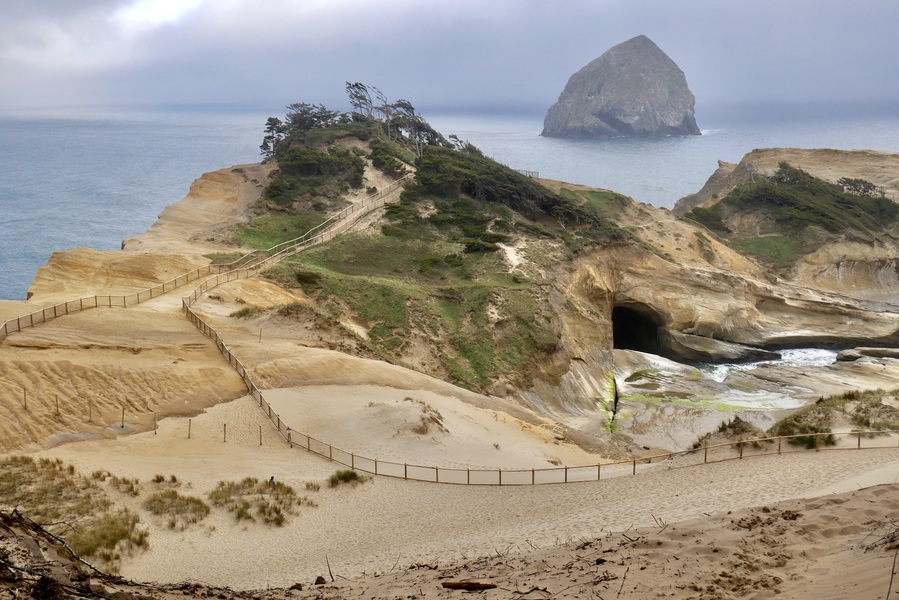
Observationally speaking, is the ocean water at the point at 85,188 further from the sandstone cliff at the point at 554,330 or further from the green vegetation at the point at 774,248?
the green vegetation at the point at 774,248

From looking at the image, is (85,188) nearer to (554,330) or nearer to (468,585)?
(554,330)

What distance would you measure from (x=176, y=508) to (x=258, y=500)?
78.5 inches

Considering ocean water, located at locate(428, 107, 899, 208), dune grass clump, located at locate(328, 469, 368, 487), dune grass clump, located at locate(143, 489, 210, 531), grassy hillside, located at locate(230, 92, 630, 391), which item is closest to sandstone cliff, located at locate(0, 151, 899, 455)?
grassy hillside, located at locate(230, 92, 630, 391)

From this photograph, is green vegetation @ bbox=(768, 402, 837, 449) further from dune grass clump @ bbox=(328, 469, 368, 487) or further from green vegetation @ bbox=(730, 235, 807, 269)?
green vegetation @ bbox=(730, 235, 807, 269)

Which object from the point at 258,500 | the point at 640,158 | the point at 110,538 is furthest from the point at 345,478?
the point at 640,158

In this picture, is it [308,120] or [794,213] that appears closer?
[794,213]

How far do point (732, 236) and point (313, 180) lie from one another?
123 feet

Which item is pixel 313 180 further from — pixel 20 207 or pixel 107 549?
pixel 20 207

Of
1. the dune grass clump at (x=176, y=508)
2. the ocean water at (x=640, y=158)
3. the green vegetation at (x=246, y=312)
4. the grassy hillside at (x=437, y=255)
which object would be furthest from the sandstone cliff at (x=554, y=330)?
the ocean water at (x=640, y=158)

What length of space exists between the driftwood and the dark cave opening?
1578 inches

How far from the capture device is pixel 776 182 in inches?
2923

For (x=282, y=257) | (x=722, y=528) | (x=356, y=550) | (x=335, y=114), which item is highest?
(x=335, y=114)

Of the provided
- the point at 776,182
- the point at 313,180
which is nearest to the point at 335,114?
the point at 313,180

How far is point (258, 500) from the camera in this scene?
19531mm
